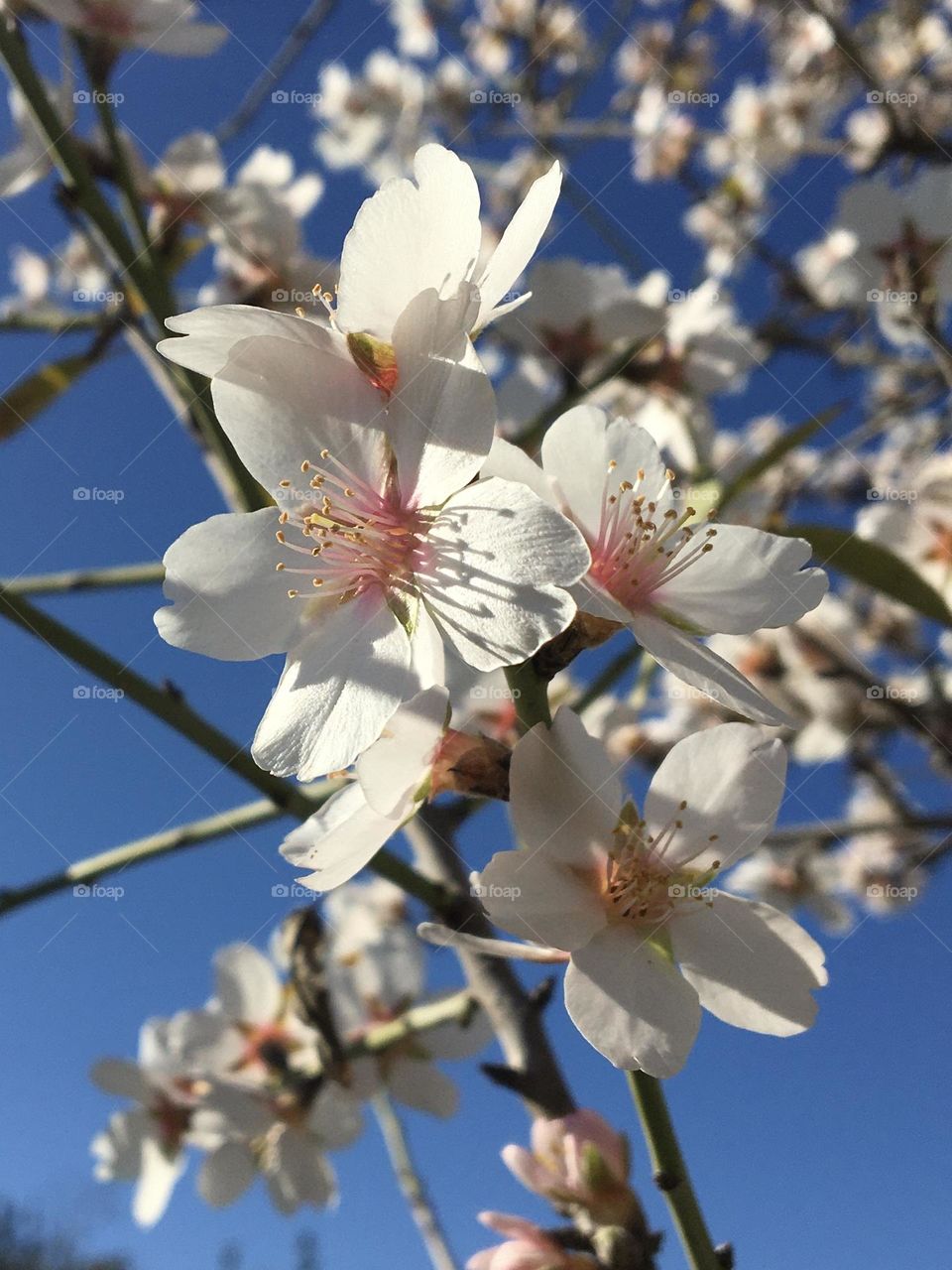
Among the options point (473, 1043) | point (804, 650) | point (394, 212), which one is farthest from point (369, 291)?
point (804, 650)

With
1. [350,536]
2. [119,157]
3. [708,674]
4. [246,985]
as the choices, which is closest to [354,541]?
[350,536]

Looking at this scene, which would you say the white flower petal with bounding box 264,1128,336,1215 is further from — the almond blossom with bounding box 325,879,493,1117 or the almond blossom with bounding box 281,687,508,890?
the almond blossom with bounding box 281,687,508,890

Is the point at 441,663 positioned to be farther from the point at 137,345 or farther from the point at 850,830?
the point at 850,830

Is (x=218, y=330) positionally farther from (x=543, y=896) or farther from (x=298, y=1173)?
(x=298, y=1173)

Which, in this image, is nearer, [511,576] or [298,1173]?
[511,576]

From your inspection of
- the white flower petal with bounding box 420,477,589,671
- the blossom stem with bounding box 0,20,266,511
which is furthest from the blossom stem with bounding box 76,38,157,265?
the white flower petal with bounding box 420,477,589,671

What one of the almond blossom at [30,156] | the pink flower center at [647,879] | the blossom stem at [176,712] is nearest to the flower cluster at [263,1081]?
the blossom stem at [176,712]
